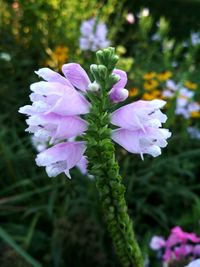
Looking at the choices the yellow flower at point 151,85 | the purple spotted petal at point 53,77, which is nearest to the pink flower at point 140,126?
the purple spotted petal at point 53,77

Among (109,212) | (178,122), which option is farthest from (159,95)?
(109,212)

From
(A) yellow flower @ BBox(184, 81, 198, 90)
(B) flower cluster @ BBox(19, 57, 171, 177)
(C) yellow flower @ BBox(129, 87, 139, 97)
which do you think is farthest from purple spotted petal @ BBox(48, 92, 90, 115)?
(A) yellow flower @ BBox(184, 81, 198, 90)

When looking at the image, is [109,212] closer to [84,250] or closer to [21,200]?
[84,250]

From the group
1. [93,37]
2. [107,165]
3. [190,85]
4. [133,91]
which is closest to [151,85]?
[133,91]

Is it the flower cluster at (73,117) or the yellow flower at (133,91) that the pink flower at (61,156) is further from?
the yellow flower at (133,91)

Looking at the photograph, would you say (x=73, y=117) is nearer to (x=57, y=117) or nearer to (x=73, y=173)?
(x=57, y=117)

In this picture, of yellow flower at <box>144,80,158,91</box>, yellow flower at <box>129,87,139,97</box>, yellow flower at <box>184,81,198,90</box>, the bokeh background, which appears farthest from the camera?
yellow flower at <box>184,81,198,90</box>

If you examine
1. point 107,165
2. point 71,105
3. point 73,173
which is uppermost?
point 73,173

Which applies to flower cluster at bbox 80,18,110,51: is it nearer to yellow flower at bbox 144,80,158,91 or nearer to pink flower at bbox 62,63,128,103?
yellow flower at bbox 144,80,158,91
